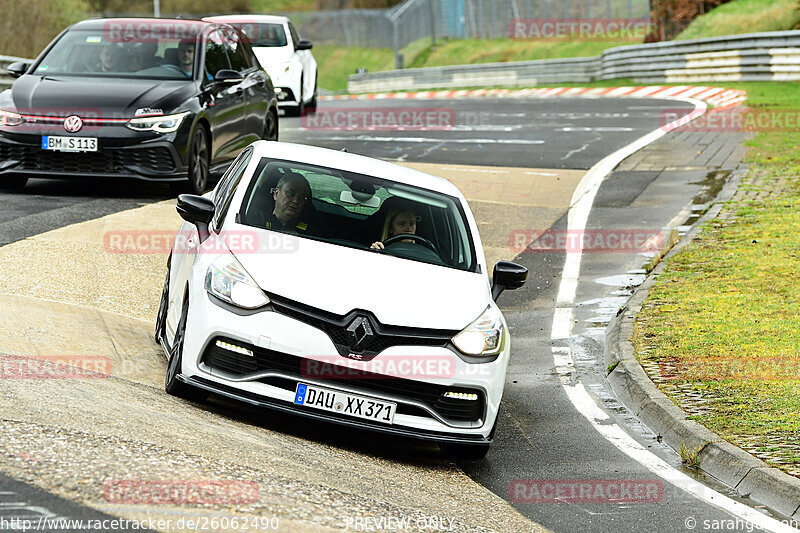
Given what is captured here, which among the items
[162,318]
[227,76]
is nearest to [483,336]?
[162,318]

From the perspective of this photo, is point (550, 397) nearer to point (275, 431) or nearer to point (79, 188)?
point (275, 431)

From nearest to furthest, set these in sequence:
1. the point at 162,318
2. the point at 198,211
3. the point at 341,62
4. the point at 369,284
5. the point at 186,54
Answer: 1. the point at 369,284
2. the point at 198,211
3. the point at 162,318
4. the point at 186,54
5. the point at 341,62

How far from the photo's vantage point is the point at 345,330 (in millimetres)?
6586

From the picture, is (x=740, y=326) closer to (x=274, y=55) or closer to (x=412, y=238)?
A: (x=412, y=238)

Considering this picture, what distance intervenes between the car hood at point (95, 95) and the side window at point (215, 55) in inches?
30.1

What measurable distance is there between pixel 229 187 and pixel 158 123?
5438 millimetres

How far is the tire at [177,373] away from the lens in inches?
274

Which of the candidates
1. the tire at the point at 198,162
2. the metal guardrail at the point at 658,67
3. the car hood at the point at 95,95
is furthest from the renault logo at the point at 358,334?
the metal guardrail at the point at 658,67

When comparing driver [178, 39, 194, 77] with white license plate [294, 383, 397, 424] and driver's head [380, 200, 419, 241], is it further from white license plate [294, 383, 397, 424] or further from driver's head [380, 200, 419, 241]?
white license plate [294, 383, 397, 424]

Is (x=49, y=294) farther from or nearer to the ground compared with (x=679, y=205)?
farther from the ground

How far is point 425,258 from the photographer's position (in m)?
7.79

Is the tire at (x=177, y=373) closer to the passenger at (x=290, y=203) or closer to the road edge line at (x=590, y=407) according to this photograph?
the passenger at (x=290, y=203)

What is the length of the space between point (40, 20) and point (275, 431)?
34209mm

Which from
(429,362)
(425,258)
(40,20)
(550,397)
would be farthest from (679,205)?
(40,20)
